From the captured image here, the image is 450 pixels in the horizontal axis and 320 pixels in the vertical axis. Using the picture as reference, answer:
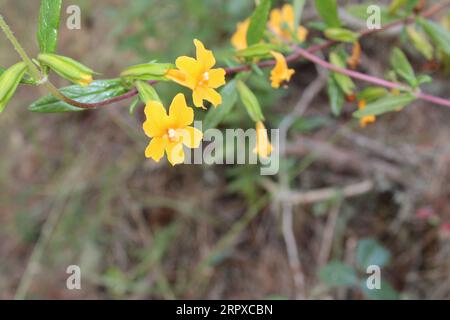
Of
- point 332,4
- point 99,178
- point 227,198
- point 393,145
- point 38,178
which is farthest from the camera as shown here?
point 38,178

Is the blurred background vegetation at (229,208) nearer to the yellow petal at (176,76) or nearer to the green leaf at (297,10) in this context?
the green leaf at (297,10)

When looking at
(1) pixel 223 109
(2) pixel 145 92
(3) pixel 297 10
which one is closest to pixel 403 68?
(3) pixel 297 10

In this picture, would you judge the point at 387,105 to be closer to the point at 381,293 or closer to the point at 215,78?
the point at 215,78

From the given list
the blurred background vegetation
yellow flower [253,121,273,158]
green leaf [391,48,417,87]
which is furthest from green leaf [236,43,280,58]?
the blurred background vegetation

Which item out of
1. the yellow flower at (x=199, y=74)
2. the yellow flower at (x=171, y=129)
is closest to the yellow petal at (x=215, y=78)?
the yellow flower at (x=199, y=74)

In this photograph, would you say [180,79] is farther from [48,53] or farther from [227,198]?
[227,198]

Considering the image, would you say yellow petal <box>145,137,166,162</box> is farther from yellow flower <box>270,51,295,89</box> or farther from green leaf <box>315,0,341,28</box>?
green leaf <box>315,0,341,28</box>
